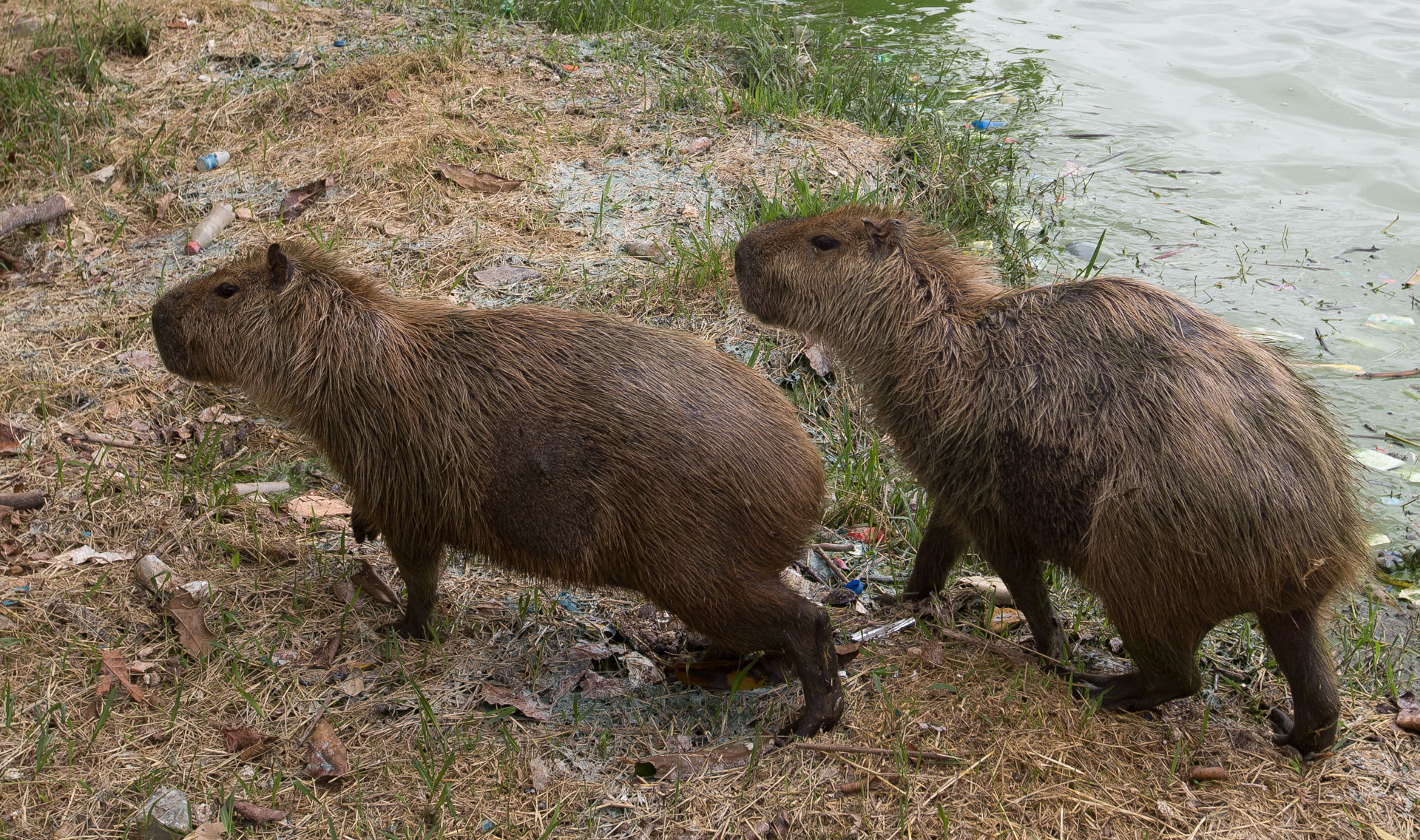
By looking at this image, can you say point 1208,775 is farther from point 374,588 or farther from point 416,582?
point 374,588

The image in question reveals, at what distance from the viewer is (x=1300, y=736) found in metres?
3.25

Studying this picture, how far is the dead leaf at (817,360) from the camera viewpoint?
4918 mm

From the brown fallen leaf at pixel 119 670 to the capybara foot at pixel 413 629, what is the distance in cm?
71

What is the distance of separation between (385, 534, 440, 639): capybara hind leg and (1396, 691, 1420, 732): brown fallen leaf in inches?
116

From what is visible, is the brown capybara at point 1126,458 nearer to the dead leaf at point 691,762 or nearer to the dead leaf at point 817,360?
the dead leaf at point 691,762

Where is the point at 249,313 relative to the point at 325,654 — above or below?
above

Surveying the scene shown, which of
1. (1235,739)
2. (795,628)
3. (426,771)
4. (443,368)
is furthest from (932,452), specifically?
(426,771)

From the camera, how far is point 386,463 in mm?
3387

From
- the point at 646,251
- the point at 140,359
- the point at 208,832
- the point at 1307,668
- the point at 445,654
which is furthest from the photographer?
the point at 646,251

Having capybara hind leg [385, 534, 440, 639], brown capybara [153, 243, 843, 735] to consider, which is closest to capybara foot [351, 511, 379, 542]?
brown capybara [153, 243, 843, 735]

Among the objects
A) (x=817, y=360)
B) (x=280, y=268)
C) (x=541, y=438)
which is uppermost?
(x=280, y=268)

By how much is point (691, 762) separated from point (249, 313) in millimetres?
1905

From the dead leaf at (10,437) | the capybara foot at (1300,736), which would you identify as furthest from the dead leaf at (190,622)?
the capybara foot at (1300,736)

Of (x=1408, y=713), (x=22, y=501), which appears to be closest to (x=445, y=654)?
(x=22, y=501)
